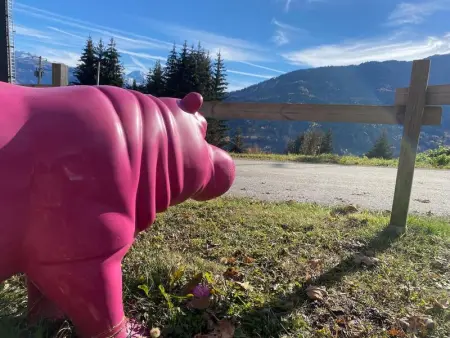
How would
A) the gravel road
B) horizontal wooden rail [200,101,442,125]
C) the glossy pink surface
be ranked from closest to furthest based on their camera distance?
the glossy pink surface → horizontal wooden rail [200,101,442,125] → the gravel road

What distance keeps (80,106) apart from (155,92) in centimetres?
2649

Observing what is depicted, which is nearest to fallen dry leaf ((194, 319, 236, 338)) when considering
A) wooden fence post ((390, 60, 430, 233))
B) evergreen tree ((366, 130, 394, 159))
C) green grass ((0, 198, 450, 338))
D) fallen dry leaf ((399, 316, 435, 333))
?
green grass ((0, 198, 450, 338))

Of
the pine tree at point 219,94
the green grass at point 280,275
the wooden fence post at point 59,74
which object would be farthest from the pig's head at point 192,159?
the pine tree at point 219,94

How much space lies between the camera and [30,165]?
1.44m

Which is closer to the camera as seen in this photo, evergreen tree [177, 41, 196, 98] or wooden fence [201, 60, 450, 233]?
wooden fence [201, 60, 450, 233]

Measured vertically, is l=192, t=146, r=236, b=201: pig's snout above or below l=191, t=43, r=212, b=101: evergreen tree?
below

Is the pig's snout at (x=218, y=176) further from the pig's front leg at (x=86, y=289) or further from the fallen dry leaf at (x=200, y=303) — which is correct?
the pig's front leg at (x=86, y=289)

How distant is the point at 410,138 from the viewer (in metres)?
3.81

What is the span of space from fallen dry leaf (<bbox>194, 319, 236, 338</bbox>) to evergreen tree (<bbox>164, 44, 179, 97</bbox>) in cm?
2473

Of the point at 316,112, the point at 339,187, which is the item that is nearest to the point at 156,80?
the point at 339,187

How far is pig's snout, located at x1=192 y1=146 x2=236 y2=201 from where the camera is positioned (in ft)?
7.60

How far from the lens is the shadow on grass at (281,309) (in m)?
2.11

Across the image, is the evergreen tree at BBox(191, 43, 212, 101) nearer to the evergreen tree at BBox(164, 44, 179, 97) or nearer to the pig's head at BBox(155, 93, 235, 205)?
the evergreen tree at BBox(164, 44, 179, 97)

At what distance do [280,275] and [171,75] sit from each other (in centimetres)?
2521
